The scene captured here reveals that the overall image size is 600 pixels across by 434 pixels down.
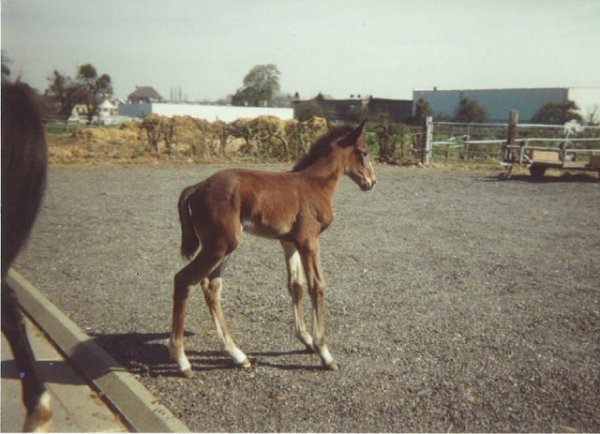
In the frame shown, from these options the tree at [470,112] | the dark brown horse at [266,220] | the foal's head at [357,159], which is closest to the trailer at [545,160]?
the foal's head at [357,159]

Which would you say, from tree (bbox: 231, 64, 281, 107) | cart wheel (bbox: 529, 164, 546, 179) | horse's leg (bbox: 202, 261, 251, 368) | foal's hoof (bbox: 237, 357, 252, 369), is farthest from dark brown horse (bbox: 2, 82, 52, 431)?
tree (bbox: 231, 64, 281, 107)

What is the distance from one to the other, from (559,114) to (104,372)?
2543cm

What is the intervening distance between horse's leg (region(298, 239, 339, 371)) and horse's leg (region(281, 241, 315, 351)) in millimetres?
244

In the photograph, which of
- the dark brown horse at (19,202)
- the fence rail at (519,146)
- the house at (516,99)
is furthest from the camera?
the house at (516,99)

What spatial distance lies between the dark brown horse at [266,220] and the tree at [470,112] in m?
37.7

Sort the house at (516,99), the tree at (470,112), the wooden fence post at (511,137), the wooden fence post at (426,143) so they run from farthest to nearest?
the tree at (470,112), the house at (516,99), the wooden fence post at (426,143), the wooden fence post at (511,137)

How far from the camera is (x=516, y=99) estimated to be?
3497cm

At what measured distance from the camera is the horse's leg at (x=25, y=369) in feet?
9.89

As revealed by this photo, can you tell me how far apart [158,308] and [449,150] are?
20423 mm

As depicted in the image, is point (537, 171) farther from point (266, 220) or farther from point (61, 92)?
point (266, 220)

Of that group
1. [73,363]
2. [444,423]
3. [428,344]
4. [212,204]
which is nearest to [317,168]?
[212,204]

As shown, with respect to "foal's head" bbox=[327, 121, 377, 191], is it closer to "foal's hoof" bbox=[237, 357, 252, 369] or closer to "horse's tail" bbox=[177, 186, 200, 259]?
"horse's tail" bbox=[177, 186, 200, 259]

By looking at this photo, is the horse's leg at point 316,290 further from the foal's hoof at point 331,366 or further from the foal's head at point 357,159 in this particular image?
the foal's head at point 357,159

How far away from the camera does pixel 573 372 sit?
4121 mm
